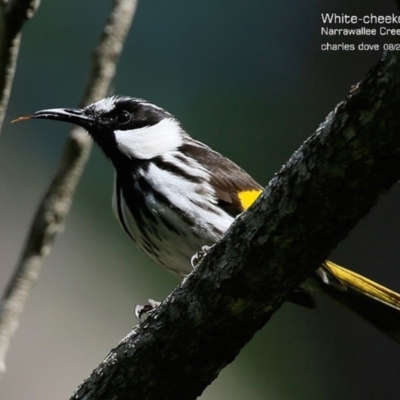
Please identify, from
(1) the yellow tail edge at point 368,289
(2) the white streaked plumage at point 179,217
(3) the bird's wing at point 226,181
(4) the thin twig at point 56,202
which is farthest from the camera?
(1) the yellow tail edge at point 368,289

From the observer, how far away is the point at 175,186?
2.77 m

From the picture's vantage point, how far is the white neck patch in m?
2.96

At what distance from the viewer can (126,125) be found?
3141 mm

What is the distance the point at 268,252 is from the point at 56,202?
98 centimetres

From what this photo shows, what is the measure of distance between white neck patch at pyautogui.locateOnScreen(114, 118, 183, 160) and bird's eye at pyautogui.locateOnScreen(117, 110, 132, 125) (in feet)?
0.17

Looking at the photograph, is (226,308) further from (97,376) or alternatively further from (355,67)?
(355,67)

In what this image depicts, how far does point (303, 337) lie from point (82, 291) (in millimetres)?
1345

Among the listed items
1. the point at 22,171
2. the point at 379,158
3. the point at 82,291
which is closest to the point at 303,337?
the point at 82,291

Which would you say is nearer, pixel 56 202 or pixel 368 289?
pixel 56 202

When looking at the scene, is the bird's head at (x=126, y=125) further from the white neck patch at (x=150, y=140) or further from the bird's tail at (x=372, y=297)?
the bird's tail at (x=372, y=297)

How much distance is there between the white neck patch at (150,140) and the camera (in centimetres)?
296

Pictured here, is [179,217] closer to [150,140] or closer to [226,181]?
[226,181]

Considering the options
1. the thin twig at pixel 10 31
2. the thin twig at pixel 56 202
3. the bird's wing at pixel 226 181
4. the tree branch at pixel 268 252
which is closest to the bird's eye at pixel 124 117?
the bird's wing at pixel 226 181

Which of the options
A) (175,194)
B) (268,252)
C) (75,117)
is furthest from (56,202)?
(268,252)
